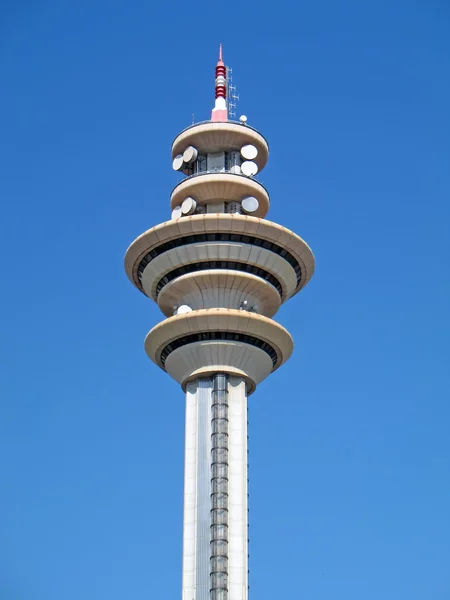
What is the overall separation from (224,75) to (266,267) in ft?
72.9

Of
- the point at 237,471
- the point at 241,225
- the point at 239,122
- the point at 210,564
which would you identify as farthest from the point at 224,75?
the point at 210,564

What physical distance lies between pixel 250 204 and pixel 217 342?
1294cm

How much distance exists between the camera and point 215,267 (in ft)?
309

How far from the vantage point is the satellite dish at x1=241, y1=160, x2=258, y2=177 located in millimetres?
100188

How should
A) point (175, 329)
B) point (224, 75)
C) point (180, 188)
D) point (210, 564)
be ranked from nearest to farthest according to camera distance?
point (210, 564) → point (175, 329) → point (180, 188) → point (224, 75)

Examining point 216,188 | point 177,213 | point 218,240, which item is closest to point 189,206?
point 177,213

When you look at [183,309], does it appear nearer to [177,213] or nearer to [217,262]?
[217,262]

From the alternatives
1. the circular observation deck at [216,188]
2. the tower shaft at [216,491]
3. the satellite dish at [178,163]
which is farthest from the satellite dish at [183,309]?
the satellite dish at [178,163]

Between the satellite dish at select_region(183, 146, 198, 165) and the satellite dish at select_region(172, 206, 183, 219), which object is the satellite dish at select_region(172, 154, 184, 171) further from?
the satellite dish at select_region(172, 206, 183, 219)

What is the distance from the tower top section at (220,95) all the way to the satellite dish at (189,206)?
31.7ft

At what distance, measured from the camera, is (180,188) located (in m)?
99.2

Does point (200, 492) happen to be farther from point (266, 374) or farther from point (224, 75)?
point (224, 75)

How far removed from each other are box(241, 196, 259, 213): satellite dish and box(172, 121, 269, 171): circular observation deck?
242 inches

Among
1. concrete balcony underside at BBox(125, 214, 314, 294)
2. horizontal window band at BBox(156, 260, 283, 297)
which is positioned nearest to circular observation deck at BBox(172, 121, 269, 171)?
concrete balcony underside at BBox(125, 214, 314, 294)
